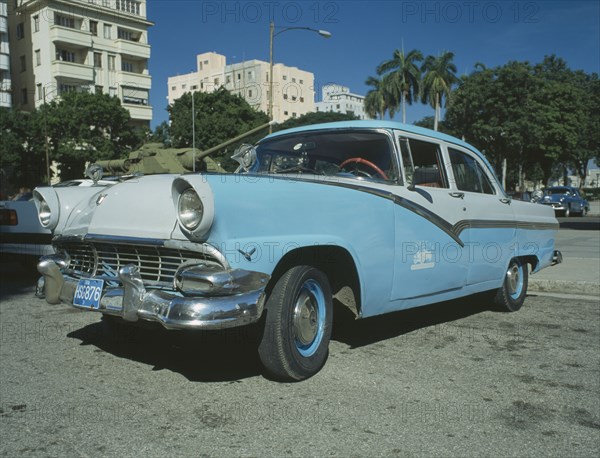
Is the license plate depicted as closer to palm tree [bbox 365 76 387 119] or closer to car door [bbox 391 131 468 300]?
car door [bbox 391 131 468 300]

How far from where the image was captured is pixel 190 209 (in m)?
3.24

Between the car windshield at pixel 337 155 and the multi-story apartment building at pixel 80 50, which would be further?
the multi-story apartment building at pixel 80 50

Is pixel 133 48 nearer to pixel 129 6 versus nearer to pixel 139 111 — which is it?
pixel 129 6

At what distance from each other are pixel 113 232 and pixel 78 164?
115 ft

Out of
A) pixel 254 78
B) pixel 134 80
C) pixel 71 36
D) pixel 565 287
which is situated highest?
pixel 254 78

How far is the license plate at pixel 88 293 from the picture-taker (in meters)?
3.47

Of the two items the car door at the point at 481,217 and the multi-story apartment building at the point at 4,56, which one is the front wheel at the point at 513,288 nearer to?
the car door at the point at 481,217

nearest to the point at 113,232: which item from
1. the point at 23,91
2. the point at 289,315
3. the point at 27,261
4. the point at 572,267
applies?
the point at 289,315

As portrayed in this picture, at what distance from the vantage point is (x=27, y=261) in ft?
26.1

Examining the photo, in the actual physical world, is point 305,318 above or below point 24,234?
below

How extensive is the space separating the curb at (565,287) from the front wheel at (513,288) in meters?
1.18

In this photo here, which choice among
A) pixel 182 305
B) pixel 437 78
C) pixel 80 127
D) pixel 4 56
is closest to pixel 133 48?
pixel 4 56

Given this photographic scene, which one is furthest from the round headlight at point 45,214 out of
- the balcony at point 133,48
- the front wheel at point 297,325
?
the balcony at point 133,48

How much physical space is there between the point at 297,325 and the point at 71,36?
5068 centimetres
